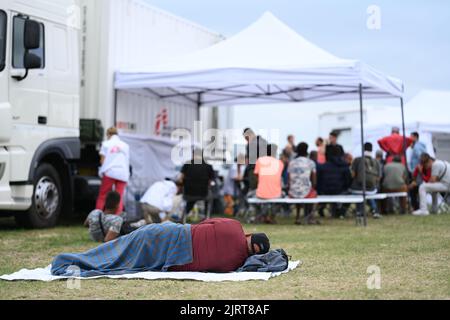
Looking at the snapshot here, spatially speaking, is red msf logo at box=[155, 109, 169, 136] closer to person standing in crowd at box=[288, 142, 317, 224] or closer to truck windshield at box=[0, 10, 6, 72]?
person standing in crowd at box=[288, 142, 317, 224]

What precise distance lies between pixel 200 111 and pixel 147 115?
Answer: 268cm

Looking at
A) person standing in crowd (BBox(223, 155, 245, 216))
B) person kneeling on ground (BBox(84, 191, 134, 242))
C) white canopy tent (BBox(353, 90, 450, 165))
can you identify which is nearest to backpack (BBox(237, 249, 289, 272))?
person kneeling on ground (BBox(84, 191, 134, 242))

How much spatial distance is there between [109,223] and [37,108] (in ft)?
9.09

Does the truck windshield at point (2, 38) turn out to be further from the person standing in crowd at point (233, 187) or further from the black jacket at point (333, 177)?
the person standing in crowd at point (233, 187)

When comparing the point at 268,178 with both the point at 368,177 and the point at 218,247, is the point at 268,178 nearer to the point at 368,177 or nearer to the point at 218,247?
the point at 368,177

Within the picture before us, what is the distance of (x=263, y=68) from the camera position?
13.1 m

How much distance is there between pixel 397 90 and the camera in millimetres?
15625

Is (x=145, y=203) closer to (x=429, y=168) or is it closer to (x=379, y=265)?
(x=379, y=265)

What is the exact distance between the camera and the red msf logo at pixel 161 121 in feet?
51.4

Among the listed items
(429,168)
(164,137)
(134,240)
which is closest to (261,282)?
(134,240)

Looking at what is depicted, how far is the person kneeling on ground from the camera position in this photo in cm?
953

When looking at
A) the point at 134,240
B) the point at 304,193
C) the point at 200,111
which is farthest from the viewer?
the point at 200,111

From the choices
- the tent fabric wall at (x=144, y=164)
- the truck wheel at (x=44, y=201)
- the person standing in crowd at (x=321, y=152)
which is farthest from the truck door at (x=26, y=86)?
the person standing in crowd at (x=321, y=152)

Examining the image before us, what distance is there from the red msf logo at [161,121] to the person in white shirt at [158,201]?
3.16 meters
